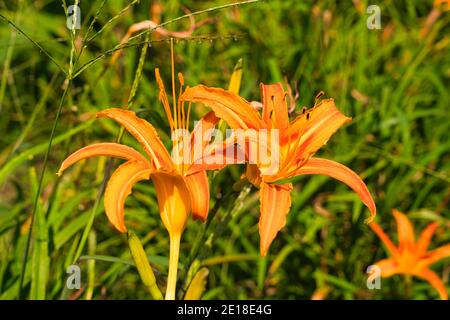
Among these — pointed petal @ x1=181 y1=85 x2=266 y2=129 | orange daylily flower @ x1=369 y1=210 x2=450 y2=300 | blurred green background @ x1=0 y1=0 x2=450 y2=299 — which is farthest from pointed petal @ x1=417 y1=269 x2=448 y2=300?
pointed petal @ x1=181 y1=85 x2=266 y2=129

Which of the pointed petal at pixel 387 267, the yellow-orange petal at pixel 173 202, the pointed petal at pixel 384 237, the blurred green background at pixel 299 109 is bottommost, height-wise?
the yellow-orange petal at pixel 173 202

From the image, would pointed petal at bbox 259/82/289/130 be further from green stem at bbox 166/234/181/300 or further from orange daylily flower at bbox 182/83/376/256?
green stem at bbox 166/234/181/300

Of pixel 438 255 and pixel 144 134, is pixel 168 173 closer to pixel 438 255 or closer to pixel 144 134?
pixel 144 134

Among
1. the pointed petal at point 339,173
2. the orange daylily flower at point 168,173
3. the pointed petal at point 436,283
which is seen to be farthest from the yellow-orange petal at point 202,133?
the pointed petal at point 436,283

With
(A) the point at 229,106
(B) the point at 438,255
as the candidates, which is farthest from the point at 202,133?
(B) the point at 438,255

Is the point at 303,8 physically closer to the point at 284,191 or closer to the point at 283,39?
the point at 283,39

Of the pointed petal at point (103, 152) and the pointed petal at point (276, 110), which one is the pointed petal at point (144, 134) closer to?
the pointed petal at point (103, 152)

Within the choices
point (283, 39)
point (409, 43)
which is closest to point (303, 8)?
point (283, 39)
